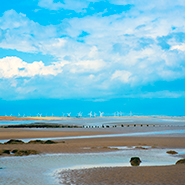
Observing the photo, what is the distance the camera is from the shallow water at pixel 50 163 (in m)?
14.5

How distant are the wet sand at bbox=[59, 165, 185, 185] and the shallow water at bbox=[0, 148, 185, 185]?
118 cm

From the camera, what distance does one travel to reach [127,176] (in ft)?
49.7

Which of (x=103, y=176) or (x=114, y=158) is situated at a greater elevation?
(x=114, y=158)

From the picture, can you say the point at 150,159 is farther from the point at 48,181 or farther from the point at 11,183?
the point at 11,183

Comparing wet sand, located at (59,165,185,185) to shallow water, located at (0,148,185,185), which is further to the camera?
shallow water, located at (0,148,185,185)

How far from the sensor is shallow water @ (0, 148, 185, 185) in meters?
14.5

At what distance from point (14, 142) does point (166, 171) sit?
2039 centimetres

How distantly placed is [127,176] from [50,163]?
6.67 m

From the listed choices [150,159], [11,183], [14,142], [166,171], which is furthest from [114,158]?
[14,142]

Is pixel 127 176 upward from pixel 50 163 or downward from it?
downward

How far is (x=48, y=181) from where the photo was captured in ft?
46.3

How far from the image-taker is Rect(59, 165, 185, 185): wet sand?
1389cm

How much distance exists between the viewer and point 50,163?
19359 millimetres

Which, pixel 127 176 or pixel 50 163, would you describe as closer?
pixel 127 176
